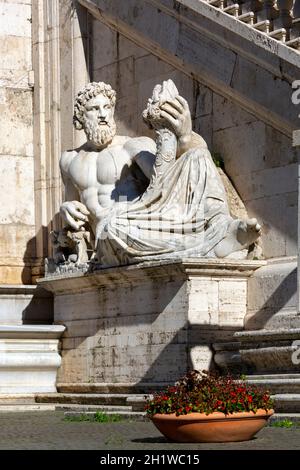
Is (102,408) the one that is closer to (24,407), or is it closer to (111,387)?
(111,387)

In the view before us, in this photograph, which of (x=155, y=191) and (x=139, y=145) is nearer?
(x=155, y=191)

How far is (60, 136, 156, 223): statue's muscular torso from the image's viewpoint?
60.7 ft

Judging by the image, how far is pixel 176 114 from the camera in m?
17.4

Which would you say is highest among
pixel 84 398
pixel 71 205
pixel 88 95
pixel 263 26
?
pixel 263 26

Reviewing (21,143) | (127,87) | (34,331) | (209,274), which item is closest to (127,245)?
(209,274)

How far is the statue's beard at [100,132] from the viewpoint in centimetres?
1886

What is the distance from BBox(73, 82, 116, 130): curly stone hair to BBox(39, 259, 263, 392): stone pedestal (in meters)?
1.91

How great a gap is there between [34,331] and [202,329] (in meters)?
3.11

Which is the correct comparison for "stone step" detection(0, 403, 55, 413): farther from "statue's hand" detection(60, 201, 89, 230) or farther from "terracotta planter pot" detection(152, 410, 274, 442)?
"terracotta planter pot" detection(152, 410, 274, 442)

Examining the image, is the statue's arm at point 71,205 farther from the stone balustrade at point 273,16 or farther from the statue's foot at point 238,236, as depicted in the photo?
the stone balustrade at point 273,16

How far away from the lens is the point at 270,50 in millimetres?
16844

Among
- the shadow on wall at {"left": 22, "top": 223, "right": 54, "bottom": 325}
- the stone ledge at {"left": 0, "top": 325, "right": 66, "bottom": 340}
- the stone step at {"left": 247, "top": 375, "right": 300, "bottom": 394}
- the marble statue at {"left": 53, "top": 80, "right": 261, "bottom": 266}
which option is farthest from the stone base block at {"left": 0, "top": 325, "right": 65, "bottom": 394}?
the stone step at {"left": 247, "top": 375, "right": 300, "bottom": 394}

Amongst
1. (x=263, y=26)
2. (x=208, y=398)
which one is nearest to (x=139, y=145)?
(x=263, y=26)

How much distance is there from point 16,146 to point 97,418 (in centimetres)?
666
